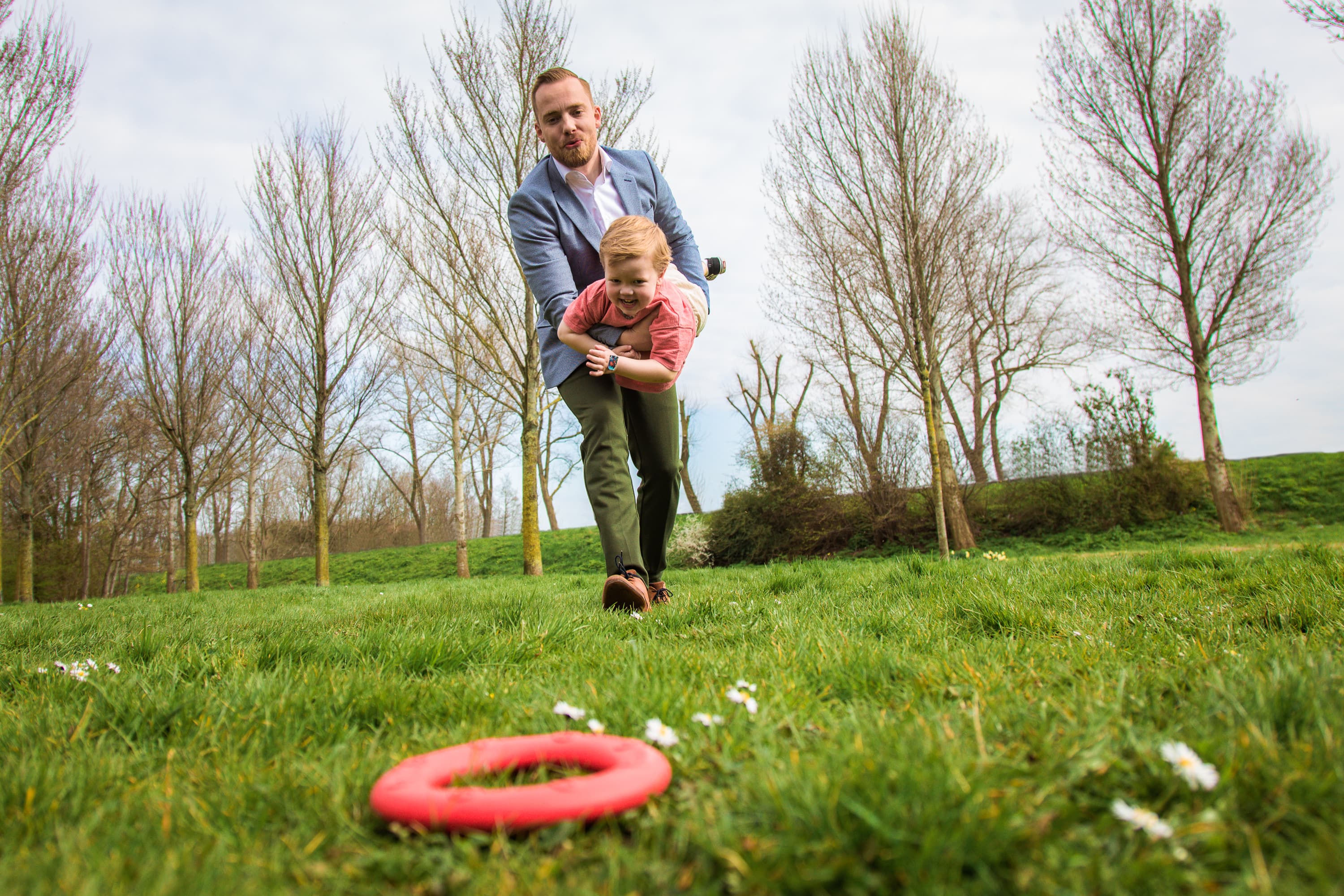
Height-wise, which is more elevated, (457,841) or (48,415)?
(48,415)

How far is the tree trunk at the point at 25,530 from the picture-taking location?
14.5m

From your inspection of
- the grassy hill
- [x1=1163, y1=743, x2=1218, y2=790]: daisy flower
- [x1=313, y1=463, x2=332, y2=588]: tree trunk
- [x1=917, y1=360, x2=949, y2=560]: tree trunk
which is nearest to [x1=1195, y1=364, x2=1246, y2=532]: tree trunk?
the grassy hill

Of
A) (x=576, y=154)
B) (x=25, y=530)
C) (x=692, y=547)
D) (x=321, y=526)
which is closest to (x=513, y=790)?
(x=576, y=154)

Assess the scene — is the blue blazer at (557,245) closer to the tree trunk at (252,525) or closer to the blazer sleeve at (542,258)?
the blazer sleeve at (542,258)

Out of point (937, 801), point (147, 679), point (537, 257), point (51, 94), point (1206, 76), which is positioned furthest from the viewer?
point (1206, 76)

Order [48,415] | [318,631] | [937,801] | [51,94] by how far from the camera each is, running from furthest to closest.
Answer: [48,415] → [51,94] → [318,631] → [937,801]

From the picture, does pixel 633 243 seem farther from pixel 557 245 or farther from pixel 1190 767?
Result: pixel 1190 767

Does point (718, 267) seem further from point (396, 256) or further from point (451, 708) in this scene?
point (396, 256)

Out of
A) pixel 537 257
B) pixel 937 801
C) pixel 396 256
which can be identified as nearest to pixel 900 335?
pixel 396 256

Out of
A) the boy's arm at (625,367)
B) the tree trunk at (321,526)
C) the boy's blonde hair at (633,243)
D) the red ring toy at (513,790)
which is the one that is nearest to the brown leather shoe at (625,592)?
the boy's arm at (625,367)

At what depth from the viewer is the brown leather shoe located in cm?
319

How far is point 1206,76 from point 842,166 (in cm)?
822

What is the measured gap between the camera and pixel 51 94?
10.1 metres

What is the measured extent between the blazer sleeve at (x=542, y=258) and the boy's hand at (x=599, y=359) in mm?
412
